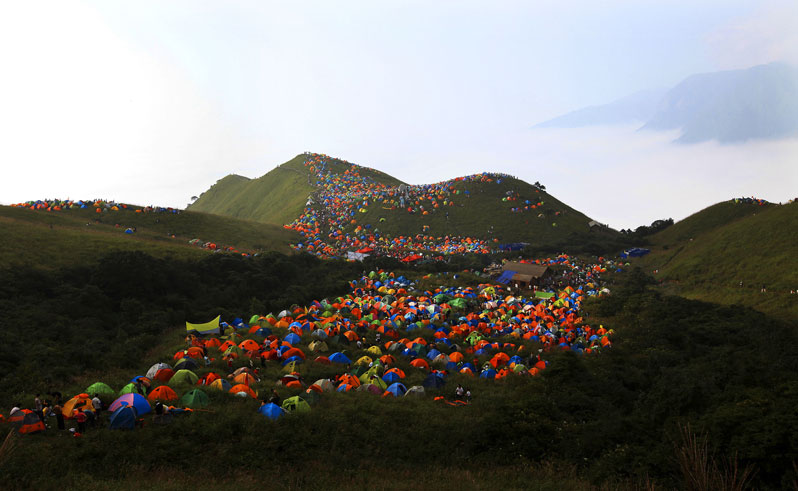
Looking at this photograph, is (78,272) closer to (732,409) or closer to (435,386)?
(435,386)

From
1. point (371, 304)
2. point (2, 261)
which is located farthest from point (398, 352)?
point (2, 261)

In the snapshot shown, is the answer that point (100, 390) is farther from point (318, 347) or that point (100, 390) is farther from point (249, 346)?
point (318, 347)

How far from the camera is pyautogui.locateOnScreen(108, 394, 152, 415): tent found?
16.9 meters

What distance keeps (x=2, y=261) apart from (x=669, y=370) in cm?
4137

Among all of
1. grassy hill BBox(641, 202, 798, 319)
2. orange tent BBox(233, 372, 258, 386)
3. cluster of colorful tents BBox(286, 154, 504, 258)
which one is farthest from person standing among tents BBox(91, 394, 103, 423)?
cluster of colorful tents BBox(286, 154, 504, 258)

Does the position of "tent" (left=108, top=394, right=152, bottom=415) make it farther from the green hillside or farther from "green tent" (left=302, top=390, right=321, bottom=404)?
the green hillside

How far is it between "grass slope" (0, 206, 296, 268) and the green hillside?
18.6 m

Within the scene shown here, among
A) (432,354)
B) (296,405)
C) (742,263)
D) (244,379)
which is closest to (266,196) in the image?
(432,354)

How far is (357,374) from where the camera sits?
22984 millimetres

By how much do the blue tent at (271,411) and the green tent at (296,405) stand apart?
1.44ft

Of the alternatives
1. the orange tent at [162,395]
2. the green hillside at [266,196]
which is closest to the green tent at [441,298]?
the orange tent at [162,395]

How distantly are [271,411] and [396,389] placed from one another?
20.0 ft

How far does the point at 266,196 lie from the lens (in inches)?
4279

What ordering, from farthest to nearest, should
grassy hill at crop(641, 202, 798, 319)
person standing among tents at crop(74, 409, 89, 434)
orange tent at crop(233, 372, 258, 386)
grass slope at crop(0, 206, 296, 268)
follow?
1. grassy hill at crop(641, 202, 798, 319)
2. grass slope at crop(0, 206, 296, 268)
3. orange tent at crop(233, 372, 258, 386)
4. person standing among tents at crop(74, 409, 89, 434)
